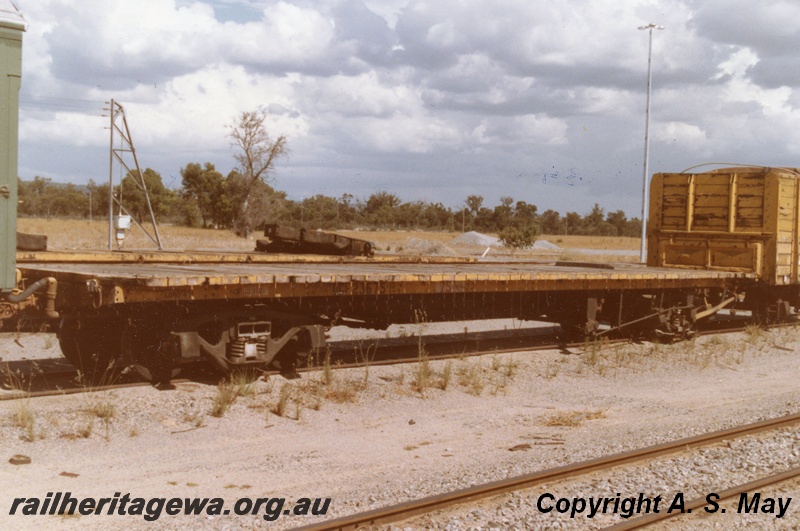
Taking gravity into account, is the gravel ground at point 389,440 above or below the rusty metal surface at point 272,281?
below

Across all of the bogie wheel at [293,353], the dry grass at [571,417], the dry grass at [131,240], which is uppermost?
the dry grass at [131,240]

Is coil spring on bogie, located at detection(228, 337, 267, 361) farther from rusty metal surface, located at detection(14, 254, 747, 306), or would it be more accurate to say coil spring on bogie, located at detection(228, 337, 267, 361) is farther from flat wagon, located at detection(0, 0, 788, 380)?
rusty metal surface, located at detection(14, 254, 747, 306)

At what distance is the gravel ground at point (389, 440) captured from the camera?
223 inches

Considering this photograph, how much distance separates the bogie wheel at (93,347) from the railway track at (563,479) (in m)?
4.59

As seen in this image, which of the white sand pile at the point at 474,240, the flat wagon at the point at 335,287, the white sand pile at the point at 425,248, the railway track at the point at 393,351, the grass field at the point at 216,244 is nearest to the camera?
the flat wagon at the point at 335,287

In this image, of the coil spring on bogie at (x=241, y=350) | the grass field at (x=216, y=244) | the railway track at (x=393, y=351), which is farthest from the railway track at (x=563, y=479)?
the grass field at (x=216, y=244)

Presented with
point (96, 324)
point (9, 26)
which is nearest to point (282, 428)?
point (96, 324)

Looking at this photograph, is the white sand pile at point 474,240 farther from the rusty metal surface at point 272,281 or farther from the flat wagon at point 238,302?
the flat wagon at point 238,302

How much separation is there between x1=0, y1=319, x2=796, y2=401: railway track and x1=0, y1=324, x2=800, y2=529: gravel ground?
0.82ft

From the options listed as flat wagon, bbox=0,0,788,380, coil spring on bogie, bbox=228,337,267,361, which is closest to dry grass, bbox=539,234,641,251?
flat wagon, bbox=0,0,788,380

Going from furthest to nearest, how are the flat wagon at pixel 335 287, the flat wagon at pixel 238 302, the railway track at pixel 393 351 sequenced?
the railway track at pixel 393 351, the flat wagon at pixel 238 302, the flat wagon at pixel 335 287

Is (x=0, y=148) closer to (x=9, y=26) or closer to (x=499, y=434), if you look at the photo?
(x=9, y=26)

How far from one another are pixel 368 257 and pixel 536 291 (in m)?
3.36

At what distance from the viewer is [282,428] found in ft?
25.3
